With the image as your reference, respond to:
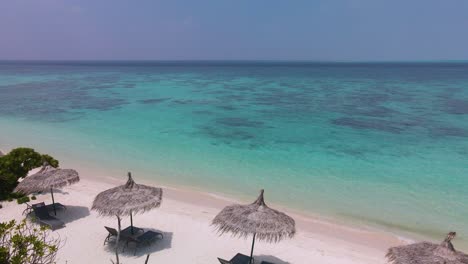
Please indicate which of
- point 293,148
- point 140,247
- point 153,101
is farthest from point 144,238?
point 153,101

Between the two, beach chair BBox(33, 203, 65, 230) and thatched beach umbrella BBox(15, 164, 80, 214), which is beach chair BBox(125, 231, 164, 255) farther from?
thatched beach umbrella BBox(15, 164, 80, 214)

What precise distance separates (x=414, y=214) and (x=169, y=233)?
8929mm

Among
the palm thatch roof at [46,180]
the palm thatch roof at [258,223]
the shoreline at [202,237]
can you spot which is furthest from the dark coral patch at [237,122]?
the palm thatch roof at [258,223]

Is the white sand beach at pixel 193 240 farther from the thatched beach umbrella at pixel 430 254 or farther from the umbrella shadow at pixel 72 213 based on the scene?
the thatched beach umbrella at pixel 430 254

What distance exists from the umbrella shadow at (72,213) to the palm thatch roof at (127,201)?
→ 250cm

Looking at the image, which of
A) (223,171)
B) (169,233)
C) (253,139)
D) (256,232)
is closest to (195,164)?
(223,171)

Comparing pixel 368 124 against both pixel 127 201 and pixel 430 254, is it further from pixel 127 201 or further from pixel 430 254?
pixel 127 201

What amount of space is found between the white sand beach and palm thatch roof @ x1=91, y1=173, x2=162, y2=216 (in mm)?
1351

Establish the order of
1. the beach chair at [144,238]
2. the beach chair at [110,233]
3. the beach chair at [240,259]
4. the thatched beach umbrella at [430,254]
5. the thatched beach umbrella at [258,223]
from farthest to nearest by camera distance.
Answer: the beach chair at [110,233]
the beach chair at [144,238]
the beach chair at [240,259]
the thatched beach umbrella at [258,223]
the thatched beach umbrella at [430,254]

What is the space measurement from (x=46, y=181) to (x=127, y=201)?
3.16 metres

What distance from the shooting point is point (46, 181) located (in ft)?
30.3

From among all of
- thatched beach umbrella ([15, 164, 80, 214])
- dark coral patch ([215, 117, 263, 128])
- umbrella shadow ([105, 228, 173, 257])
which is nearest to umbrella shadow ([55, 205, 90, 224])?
thatched beach umbrella ([15, 164, 80, 214])

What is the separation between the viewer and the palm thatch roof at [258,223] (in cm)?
684

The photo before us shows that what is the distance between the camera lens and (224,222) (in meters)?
7.23
